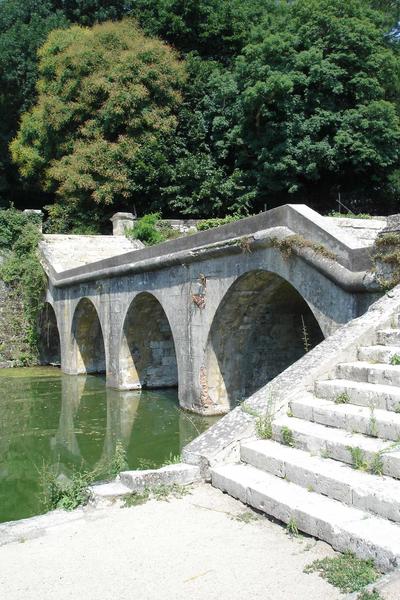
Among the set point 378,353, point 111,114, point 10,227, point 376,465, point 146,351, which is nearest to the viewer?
point 376,465

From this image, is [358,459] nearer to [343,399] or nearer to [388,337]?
[343,399]

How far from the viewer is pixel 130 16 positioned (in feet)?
83.1

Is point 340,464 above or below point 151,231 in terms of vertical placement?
below

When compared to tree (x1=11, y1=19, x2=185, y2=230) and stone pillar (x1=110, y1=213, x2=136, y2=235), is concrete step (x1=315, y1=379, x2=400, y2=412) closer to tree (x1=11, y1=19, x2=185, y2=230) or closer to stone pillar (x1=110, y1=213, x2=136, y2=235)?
stone pillar (x1=110, y1=213, x2=136, y2=235)

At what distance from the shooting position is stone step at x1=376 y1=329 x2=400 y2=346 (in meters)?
4.89

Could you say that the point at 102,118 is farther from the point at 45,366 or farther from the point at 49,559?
the point at 49,559

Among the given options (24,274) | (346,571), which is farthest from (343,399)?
(24,274)

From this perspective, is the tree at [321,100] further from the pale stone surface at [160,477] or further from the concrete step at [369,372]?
the pale stone surface at [160,477]

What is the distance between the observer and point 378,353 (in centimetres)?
473

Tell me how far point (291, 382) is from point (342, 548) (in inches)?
74.3

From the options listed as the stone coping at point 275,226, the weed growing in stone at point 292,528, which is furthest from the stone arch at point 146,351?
the weed growing in stone at point 292,528

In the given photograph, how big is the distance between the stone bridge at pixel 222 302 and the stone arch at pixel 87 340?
0.03 m

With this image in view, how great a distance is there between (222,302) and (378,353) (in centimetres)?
515

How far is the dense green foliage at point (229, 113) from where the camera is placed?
1942cm
